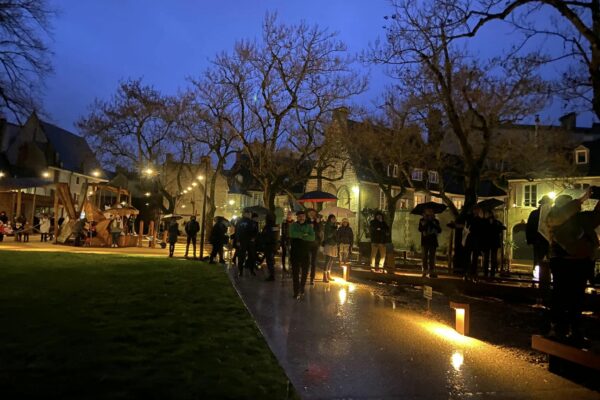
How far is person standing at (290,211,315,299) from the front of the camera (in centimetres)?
1061

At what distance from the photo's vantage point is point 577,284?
19.3ft

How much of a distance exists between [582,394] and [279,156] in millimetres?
29814

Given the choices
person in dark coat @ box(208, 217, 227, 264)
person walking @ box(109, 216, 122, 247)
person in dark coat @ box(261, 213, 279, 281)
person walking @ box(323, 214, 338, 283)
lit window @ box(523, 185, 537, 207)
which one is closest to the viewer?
person in dark coat @ box(261, 213, 279, 281)

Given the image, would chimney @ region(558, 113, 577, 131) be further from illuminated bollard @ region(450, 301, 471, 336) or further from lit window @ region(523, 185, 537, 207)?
illuminated bollard @ region(450, 301, 471, 336)

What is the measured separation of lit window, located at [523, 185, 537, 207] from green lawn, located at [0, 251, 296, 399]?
3302 centimetres

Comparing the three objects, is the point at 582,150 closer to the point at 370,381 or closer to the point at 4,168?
the point at 370,381

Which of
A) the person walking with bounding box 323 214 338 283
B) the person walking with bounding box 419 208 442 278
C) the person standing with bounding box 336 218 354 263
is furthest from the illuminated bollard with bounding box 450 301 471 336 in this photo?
the person standing with bounding box 336 218 354 263

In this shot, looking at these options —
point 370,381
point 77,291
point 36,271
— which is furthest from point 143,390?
point 36,271

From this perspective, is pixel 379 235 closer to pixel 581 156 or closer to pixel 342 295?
pixel 342 295

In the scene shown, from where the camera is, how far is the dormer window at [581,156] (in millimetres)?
36656

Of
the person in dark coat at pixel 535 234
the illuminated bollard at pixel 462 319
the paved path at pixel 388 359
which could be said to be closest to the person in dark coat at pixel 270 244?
the paved path at pixel 388 359

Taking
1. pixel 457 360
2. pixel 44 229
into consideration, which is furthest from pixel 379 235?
pixel 44 229

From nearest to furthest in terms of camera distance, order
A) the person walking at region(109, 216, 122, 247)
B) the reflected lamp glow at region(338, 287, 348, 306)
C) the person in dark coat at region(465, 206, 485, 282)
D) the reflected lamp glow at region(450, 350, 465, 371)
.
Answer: the reflected lamp glow at region(450, 350, 465, 371) < the reflected lamp glow at region(338, 287, 348, 306) < the person in dark coat at region(465, 206, 485, 282) < the person walking at region(109, 216, 122, 247)

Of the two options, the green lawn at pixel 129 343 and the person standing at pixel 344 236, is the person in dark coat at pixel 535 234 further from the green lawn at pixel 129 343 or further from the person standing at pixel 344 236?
the green lawn at pixel 129 343
